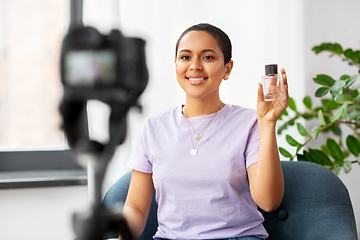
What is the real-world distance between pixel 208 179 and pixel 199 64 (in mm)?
344

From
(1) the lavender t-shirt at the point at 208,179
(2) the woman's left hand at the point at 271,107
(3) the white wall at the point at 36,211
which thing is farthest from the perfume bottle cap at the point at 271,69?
(3) the white wall at the point at 36,211

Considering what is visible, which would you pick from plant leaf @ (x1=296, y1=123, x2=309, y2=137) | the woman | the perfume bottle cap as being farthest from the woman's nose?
plant leaf @ (x1=296, y1=123, x2=309, y2=137)

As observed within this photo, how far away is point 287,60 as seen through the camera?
6.31ft

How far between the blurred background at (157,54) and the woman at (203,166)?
1.64 feet

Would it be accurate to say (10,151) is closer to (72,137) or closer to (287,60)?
(287,60)

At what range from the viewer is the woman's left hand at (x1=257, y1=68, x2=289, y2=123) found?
0.84 m

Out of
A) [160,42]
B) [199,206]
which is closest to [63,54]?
[199,206]

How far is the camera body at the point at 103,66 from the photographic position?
14cm

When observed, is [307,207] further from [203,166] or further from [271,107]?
[271,107]

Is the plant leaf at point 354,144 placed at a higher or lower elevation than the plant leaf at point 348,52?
lower

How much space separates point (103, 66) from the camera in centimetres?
14

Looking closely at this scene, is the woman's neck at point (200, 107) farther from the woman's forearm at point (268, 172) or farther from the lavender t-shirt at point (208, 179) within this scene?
the woman's forearm at point (268, 172)

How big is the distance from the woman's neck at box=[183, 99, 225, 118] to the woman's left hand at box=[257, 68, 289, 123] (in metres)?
0.33

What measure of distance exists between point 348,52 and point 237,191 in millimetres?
1053
